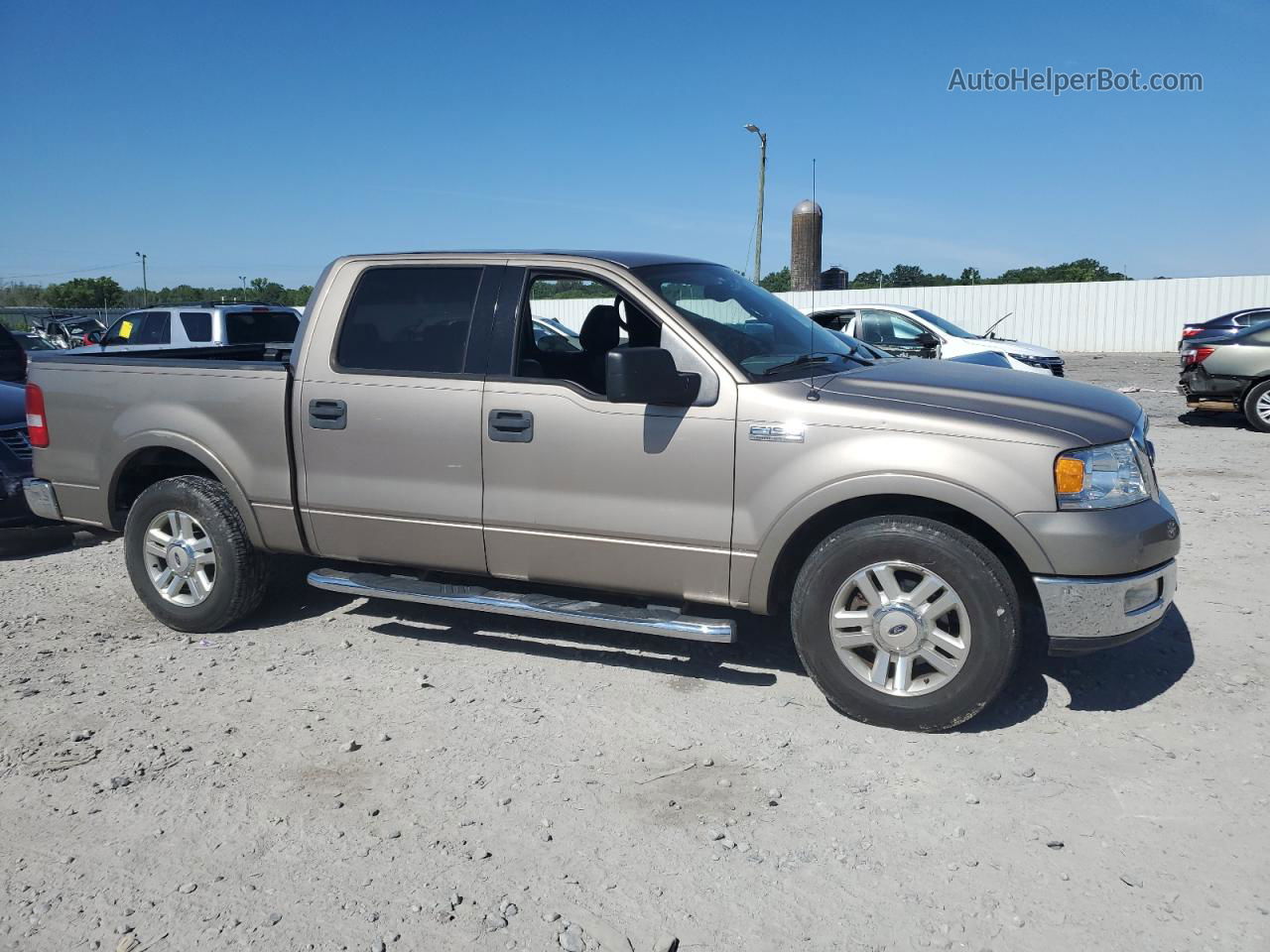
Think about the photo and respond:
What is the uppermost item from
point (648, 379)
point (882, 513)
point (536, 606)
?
point (648, 379)

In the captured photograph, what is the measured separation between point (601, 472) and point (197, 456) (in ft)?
7.52

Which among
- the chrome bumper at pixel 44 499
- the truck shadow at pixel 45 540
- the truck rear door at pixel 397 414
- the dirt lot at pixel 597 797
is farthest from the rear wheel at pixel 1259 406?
the chrome bumper at pixel 44 499

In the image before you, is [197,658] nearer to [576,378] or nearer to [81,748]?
[81,748]

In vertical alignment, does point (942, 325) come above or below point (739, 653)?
above

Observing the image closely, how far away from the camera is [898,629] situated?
13.3ft

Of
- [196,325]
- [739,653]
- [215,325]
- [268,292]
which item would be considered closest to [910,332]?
[215,325]

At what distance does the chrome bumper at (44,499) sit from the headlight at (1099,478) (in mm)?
5350

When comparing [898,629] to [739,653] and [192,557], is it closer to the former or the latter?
[739,653]

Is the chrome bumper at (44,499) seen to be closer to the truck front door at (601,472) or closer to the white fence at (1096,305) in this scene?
the truck front door at (601,472)

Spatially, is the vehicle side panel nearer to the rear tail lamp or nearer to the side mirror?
the side mirror

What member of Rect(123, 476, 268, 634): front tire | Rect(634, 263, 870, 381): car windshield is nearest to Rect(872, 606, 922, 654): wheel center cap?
Rect(634, 263, 870, 381): car windshield

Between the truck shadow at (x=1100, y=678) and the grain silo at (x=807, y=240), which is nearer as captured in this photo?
the truck shadow at (x=1100, y=678)

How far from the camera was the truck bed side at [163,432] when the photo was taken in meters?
5.20

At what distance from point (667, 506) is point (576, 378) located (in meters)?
1.19
